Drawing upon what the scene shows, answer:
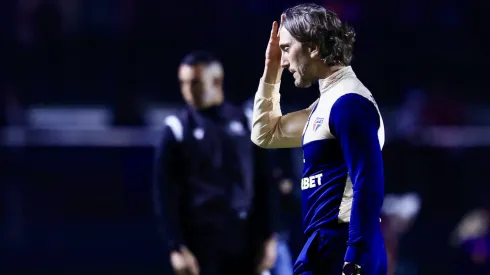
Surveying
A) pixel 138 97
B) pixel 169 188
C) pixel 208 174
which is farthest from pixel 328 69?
pixel 138 97

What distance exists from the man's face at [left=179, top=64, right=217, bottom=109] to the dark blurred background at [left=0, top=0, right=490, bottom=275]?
4732 mm

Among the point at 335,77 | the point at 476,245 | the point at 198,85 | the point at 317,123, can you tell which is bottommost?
the point at 476,245

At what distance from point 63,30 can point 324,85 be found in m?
10.1

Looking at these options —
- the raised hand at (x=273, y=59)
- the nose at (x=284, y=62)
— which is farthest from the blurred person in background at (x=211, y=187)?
the nose at (x=284, y=62)

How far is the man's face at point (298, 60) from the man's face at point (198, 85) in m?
2.41

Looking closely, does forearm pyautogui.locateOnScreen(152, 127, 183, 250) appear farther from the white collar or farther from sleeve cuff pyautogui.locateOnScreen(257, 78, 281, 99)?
the white collar

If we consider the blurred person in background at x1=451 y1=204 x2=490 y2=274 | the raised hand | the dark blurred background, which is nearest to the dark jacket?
the raised hand

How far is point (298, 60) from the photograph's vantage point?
347 centimetres

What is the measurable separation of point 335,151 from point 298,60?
36 cm

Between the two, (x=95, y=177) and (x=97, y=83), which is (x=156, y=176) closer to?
(x=95, y=177)

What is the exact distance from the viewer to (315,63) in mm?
3469

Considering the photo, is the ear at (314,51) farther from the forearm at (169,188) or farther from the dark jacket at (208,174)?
the forearm at (169,188)

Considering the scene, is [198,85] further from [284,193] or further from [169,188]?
[284,193]

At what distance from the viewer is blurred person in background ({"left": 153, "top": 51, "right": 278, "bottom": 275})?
5.83m
